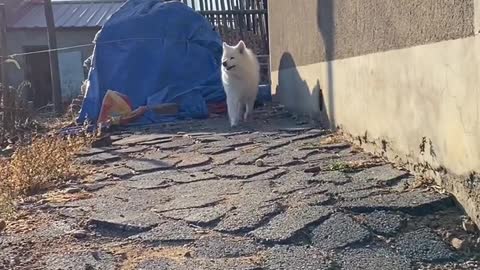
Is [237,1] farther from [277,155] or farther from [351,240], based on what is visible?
[351,240]

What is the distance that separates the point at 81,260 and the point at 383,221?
1.38 metres

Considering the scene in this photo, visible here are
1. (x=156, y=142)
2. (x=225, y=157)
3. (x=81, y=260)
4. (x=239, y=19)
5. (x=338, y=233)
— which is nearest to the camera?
(x=81, y=260)

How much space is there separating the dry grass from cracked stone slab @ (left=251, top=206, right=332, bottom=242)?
1.55 m

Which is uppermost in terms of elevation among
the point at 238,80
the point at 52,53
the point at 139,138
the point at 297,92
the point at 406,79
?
the point at 52,53

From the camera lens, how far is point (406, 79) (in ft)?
12.8

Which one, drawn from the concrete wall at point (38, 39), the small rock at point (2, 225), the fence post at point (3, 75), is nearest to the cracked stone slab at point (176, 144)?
the fence post at point (3, 75)

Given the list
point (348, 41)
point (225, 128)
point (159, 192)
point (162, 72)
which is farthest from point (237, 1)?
point (159, 192)

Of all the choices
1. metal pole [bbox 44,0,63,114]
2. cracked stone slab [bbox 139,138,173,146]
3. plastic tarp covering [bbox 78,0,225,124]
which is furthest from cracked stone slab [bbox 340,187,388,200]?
metal pole [bbox 44,0,63,114]

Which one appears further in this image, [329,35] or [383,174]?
[329,35]

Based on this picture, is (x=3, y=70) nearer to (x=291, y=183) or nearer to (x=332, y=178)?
(x=291, y=183)

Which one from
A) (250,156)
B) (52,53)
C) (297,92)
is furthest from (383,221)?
(52,53)

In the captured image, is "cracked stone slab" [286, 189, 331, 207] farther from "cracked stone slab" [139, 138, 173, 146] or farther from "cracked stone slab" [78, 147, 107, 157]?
"cracked stone slab" [139, 138, 173, 146]

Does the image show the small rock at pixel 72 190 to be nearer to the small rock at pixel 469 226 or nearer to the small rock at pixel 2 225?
the small rock at pixel 2 225

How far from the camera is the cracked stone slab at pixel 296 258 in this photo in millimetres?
2643
